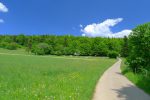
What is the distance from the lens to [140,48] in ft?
111

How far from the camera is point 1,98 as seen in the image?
11055mm

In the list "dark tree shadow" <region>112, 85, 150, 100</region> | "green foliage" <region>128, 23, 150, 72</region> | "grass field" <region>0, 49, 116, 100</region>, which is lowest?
"dark tree shadow" <region>112, 85, 150, 100</region>

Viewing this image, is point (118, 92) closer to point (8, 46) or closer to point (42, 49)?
point (42, 49)

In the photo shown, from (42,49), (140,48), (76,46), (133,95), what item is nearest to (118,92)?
(133,95)

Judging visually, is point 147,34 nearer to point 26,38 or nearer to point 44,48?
point 44,48

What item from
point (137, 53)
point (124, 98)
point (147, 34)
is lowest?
point (124, 98)

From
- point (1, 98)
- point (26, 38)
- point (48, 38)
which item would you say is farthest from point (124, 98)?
point (26, 38)

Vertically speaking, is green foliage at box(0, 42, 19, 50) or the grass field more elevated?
green foliage at box(0, 42, 19, 50)

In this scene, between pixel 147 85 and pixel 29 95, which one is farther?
pixel 147 85

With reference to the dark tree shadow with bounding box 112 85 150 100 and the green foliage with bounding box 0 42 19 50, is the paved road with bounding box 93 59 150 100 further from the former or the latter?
the green foliage with bounding box 0 42 19 50

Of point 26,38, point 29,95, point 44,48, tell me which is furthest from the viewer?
point 26,38

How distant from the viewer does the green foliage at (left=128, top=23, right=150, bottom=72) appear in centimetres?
3204

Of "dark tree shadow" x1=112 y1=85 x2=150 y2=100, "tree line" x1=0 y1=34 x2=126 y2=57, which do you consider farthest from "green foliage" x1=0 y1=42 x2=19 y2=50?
"dark tree shadow" x1=112 y1=85 x2=150 y2=100

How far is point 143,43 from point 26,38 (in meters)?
149
